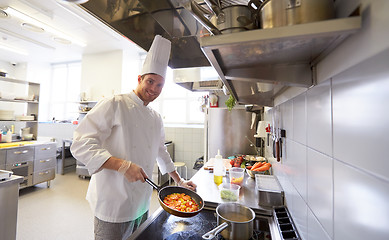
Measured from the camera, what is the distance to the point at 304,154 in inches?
28.2

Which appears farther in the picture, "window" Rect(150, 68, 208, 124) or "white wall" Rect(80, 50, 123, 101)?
"window" Rect(150, 68, 208, 124)

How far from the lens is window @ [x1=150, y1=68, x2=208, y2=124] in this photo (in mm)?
4500

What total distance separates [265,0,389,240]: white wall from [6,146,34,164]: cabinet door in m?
3.99

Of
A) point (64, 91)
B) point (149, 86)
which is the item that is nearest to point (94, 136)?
point (149, 86)

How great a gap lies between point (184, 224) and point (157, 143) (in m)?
0.58

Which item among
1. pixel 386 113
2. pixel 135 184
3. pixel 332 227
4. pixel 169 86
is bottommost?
pixel 135 184

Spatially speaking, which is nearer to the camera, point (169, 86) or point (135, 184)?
point (135, 184)

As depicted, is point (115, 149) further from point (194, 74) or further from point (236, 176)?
point (236, 176)

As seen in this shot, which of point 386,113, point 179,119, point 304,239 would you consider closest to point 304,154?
point 304,239

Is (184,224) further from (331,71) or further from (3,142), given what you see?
(3,142)

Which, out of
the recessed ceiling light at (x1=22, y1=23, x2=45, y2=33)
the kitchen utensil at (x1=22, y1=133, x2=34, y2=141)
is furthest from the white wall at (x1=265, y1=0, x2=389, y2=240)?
the kitchen utensil at (x1=22, y1=133, x2=34, y2=141)

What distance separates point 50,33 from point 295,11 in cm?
483

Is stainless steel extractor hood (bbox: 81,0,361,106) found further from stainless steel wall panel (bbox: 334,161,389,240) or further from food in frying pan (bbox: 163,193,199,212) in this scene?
food in frying pan (bbox: 163,193,199,212)

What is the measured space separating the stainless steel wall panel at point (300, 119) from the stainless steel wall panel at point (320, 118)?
51mm
